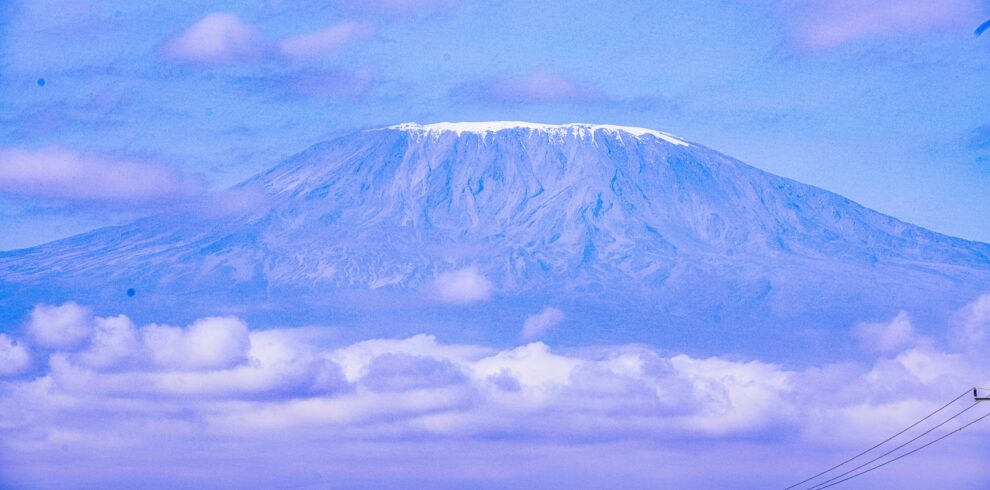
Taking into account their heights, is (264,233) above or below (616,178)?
below

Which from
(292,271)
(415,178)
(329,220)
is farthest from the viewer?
(415,178)

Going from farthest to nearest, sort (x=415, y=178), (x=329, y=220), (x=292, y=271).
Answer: (x=415, y=178)
(x=329, y=220)
(x=292, y=271)

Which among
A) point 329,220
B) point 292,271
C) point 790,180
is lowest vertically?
point 292,271

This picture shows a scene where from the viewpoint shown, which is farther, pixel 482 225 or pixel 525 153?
pixel 525 153

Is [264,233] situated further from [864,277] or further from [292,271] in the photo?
[864,277]

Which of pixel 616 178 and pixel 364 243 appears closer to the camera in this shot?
pixel 364 243

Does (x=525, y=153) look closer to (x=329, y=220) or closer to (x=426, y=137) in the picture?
(x=426, y=137)

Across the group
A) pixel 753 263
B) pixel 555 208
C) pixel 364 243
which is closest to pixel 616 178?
pixel 555 208
